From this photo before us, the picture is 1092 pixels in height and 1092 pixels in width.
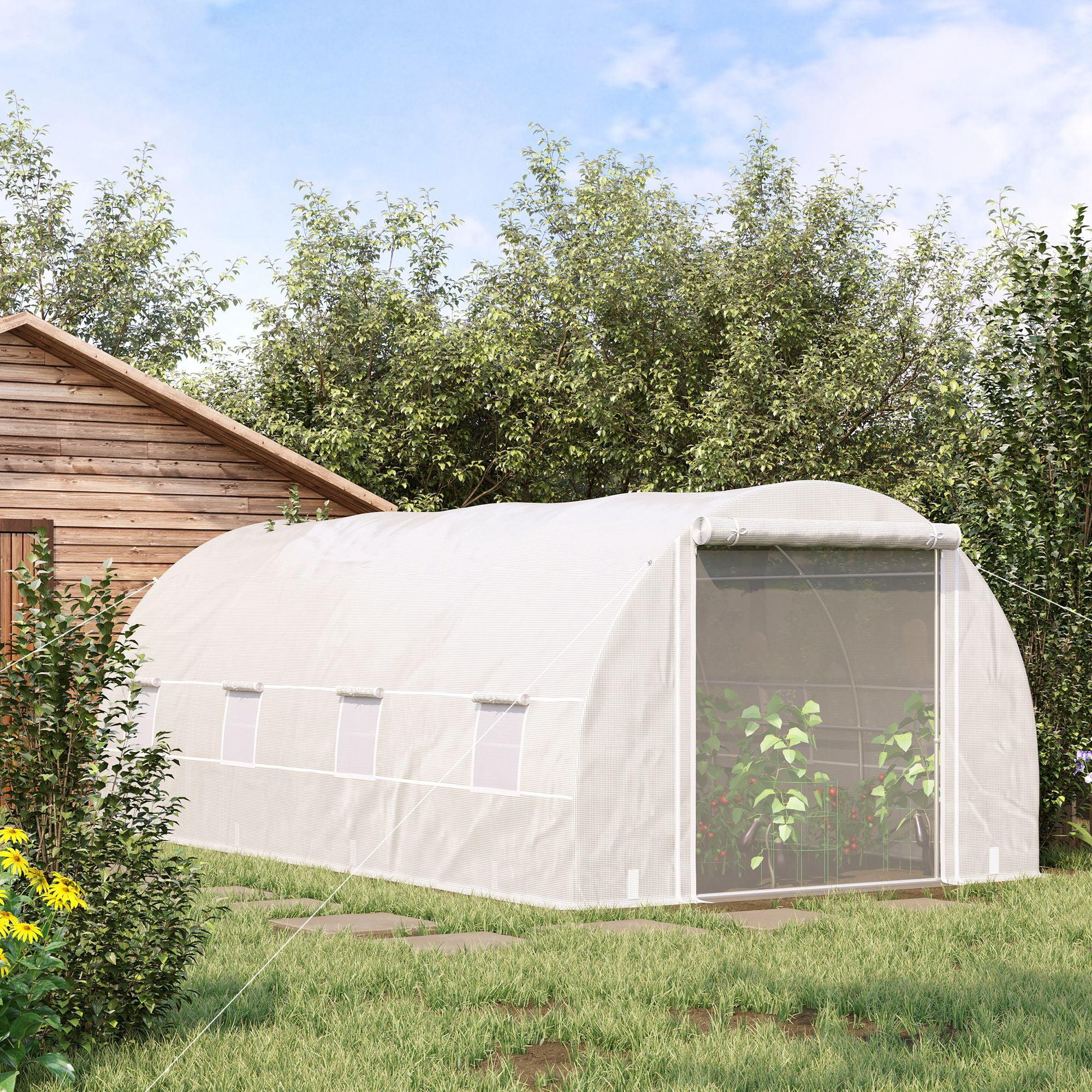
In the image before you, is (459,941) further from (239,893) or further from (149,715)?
(149,715)

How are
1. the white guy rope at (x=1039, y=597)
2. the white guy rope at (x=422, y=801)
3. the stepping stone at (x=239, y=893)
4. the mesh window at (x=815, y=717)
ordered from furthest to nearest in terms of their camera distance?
the white guy rope at (x=1039, y=597), the mesh window at (x=815, y=717), the stepping stone at (x=239, y=893), the white guy rope at (x=422, y=801)

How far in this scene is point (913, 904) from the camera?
9867mm

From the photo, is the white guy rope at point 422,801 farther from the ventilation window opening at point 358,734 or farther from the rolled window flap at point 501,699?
the ventilation window opening at point 358,734

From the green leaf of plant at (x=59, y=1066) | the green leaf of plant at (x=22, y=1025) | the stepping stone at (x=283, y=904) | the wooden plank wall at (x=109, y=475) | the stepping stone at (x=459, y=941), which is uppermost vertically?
the wooden plank wall at (x=109, y=475)

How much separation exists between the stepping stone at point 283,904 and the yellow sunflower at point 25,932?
12.3 feet

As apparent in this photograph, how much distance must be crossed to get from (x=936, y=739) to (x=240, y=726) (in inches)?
234

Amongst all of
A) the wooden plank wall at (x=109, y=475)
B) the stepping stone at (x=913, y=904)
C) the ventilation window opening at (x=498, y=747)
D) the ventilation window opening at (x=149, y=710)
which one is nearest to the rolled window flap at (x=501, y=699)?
the ventilation window opening at (x=498, y=747)

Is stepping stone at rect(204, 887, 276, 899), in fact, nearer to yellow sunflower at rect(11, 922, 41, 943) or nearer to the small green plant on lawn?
the small green plant on lawn

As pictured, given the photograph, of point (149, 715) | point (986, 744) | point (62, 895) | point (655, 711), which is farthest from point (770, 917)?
point (149, 715)

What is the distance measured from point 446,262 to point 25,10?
11946 millimetres

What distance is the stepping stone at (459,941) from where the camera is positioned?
7.92 metres

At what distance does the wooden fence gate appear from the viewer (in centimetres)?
1441

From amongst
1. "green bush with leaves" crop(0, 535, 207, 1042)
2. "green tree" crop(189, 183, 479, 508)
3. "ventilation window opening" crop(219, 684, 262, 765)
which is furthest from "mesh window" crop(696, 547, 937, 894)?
"green tree" crop(189, 183, 479, 508)

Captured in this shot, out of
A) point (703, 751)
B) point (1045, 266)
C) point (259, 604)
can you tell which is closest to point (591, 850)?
point (703, 751)
